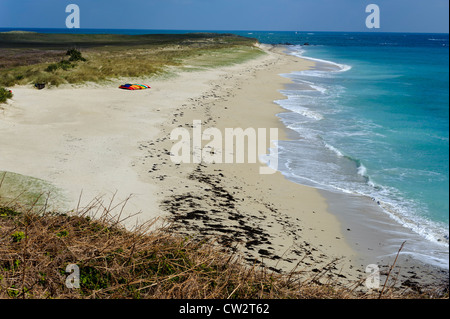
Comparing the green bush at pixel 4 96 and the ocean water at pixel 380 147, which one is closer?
the ocean water at pixel 380 147

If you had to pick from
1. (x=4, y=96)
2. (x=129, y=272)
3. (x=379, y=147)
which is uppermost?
(x=4, y=96)

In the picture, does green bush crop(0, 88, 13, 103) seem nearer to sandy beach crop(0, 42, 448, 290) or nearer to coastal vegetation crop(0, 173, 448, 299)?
sandy beach crop(0, 42, 448, 290)

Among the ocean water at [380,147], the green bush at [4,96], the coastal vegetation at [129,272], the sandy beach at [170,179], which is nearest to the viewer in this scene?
the coastal vegetation at [129,272]

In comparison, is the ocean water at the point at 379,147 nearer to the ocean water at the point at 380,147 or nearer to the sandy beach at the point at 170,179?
the ocean water at the point at 380,147

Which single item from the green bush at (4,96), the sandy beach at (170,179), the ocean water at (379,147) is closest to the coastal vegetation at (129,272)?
the sandy beach at (170,179)

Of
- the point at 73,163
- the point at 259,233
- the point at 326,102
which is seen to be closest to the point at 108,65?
the point at 326,102

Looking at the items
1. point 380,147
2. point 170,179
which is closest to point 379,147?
point 380,147

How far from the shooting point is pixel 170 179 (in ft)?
37.7

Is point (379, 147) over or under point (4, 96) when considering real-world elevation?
under

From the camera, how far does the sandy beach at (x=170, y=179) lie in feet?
27.2

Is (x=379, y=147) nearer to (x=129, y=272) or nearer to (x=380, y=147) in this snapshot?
(x=380, y=147)

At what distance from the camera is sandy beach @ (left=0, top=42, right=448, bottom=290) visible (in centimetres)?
→ 828
